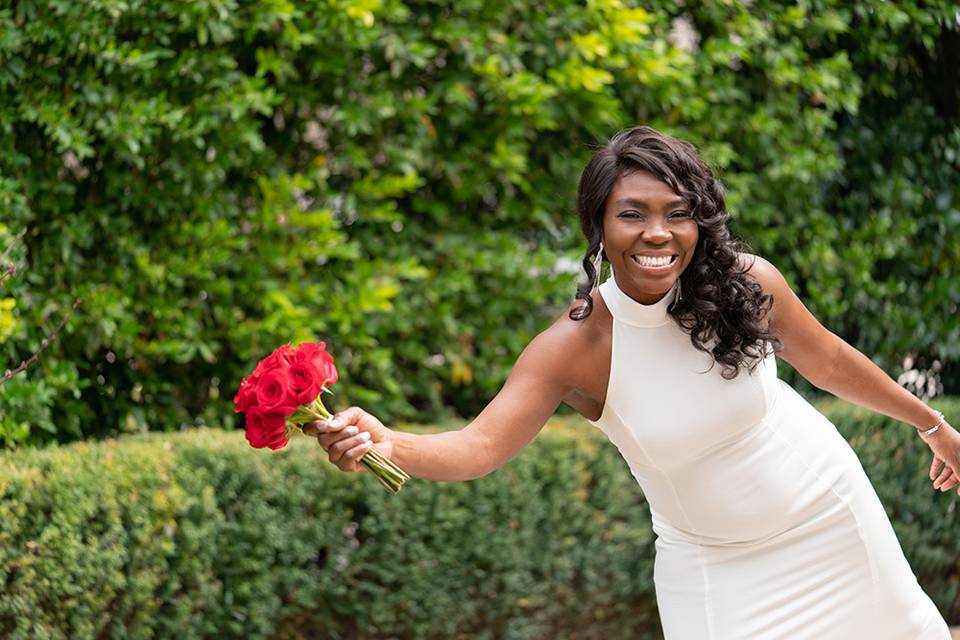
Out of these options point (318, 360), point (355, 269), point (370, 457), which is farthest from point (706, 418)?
point (355, 269)

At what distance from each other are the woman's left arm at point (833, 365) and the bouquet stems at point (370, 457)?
1064 millimetres

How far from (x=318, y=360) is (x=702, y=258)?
3.30 ft

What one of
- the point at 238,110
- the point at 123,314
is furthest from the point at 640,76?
the point at 123,314

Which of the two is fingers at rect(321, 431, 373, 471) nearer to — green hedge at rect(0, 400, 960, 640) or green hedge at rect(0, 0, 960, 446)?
green hedge at rect(0, 400, 960, 640)

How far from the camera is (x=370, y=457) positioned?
2629 millimetres

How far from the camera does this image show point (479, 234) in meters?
5.80

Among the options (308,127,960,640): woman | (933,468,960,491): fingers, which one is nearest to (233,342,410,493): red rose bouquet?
(308,127,960,640): woman

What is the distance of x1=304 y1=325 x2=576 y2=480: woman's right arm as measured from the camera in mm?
2598

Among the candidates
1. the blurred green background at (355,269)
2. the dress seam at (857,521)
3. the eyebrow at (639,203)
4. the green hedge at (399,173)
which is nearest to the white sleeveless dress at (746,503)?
the dress seam at (857,521)

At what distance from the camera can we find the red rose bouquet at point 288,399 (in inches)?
101

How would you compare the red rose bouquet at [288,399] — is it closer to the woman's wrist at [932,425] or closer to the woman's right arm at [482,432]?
the woman's right arm at [482,432]

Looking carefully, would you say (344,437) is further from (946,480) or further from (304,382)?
(946,480)

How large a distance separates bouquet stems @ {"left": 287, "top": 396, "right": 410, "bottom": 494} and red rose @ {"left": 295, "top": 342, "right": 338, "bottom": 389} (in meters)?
0.04

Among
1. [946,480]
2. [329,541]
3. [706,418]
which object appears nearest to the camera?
[706,418]
